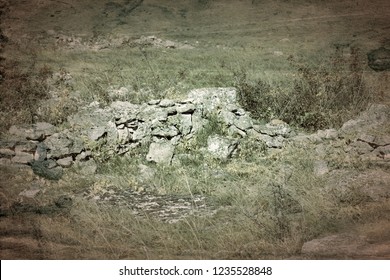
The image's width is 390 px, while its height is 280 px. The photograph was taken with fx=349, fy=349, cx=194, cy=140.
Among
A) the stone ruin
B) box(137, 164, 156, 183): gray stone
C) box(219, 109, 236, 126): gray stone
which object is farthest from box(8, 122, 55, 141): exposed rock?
box(219, 109, 236, 126): gray stone

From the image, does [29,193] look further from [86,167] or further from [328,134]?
[328,134]

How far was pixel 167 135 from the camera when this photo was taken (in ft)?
17.0

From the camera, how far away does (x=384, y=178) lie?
423 centimetres

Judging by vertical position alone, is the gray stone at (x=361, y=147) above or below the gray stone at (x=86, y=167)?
above

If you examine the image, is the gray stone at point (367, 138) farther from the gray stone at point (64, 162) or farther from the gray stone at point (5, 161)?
the gray stone at point (5, 161)

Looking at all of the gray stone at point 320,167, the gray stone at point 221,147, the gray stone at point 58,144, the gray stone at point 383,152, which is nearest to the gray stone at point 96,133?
the gray stone at point 58,144

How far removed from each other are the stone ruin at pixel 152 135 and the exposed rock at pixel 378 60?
3.27 feet

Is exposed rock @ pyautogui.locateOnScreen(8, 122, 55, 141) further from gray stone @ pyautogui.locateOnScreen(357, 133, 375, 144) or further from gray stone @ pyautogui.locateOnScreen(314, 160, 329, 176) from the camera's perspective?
gray stone @ pyautogui.locateOnScreen(357, 133, 375, 144)

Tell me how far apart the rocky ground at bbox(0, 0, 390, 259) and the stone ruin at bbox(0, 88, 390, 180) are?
0.06 feet

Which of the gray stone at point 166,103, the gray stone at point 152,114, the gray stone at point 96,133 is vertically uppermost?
the gray stone at point 166,103

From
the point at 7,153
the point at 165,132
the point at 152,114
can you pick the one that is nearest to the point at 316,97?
the point at 165,132

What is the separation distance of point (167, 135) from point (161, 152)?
1.05 ft

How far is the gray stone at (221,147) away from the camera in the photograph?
16.3ft

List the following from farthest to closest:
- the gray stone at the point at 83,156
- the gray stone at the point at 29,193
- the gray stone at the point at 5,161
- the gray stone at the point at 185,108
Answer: the gray stone at the point at 185,108 < the gray stone at the point at 83,156 < the gray stone at the point at 5,161 < the gray stone at the point at 29,193
